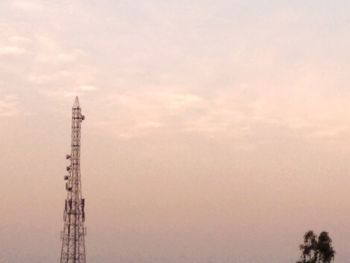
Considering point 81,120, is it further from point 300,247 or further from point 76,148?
point 300,247

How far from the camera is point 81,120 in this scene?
109938 millimetres

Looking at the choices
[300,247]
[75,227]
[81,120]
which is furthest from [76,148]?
[300,247]

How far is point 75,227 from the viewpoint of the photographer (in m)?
107

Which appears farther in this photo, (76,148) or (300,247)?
(76,148)

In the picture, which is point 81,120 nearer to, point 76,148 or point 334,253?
point 76,148

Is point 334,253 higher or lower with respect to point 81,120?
lower

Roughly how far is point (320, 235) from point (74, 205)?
32272 millimetres

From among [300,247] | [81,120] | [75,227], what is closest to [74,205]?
[75,227]

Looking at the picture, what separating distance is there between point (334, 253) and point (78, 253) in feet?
108

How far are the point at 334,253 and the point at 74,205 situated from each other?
3432cm

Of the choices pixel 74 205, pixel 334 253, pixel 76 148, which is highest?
pixel 76 148

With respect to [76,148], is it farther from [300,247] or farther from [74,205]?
[300,247]

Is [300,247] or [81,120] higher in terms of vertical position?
[81,120]

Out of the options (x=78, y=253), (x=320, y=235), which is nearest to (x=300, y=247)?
(x=320, y=235)
